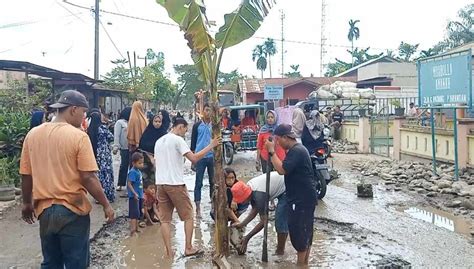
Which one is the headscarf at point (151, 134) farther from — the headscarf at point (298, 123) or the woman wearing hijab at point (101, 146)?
the headscarf at point (298, 123)

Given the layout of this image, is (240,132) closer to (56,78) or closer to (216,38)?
(56,78)

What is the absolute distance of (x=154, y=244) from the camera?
22.3ft

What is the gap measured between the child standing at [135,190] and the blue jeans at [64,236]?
322 cm

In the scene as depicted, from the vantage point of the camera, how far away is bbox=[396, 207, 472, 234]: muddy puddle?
24.9 feet

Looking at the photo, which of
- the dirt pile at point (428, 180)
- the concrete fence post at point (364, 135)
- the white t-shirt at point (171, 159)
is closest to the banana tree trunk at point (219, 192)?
the white t-shirt at point (171, 159)

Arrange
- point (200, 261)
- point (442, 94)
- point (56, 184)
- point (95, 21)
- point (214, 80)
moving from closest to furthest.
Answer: point (56, 184)
point (214, 80)
point (200, 261)
point (442, 94)
point (95, 21)

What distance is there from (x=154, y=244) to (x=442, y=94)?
7485mm

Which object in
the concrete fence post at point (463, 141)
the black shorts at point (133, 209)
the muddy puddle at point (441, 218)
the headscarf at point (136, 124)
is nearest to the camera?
the black shorts at point (133, 209)

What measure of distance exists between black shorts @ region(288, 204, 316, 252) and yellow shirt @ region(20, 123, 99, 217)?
2.50 m

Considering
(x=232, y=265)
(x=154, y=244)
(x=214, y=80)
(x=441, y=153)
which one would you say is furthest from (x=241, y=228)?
(x=441, y=153)

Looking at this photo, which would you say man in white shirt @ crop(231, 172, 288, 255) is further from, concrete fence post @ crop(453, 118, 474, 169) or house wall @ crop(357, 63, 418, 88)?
house wall @ crop(357, 63, 418, 88)

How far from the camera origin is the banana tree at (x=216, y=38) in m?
5.36

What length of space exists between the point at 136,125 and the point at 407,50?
5523 cm

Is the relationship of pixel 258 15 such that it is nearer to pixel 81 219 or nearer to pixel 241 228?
pixel 241 228
